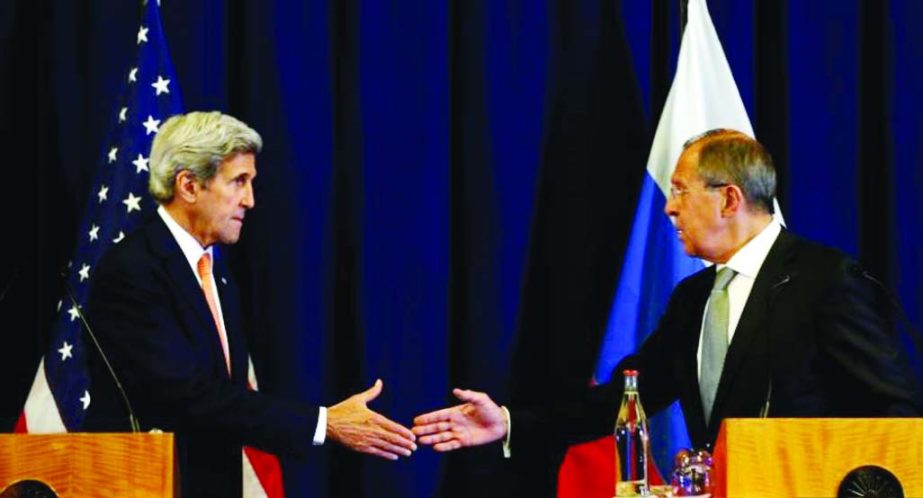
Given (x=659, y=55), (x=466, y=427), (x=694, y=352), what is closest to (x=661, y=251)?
(x=694, y=352)

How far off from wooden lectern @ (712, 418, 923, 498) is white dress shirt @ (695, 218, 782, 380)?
104 cm

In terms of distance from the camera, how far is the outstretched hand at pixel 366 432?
4277mm

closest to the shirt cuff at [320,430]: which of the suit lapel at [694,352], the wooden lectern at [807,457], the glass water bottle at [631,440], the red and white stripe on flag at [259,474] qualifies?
the red and white stripe on flag at [259,474]

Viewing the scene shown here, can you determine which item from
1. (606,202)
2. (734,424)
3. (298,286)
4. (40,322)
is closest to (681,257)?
(606,202)

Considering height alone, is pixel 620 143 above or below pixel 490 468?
above

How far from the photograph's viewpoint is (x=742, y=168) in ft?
→ 13.8

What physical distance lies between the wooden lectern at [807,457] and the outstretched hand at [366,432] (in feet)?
4.63

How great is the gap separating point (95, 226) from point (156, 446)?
1.68 metres

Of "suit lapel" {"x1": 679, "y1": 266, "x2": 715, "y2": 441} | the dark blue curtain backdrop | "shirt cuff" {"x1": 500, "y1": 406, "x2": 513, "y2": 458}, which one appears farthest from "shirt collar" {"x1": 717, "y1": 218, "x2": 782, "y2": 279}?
the dark blue curtain backdrop

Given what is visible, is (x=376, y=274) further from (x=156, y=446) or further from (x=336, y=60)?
(x=156, y=446)

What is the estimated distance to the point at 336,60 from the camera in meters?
5.05

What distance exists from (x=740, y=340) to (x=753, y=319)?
6cm

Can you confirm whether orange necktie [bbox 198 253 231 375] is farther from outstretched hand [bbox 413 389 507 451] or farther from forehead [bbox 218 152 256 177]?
outstretched hand [bbox 413 389 507 451]

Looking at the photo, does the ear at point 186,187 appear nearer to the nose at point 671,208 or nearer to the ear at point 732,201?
the nose at point 671,208
